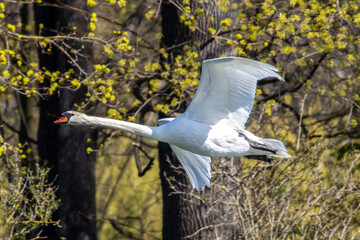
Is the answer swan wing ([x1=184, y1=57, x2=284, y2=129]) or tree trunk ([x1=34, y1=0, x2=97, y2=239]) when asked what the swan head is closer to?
swan wing ([x1=184, y1=57, x2=284, y2=129])

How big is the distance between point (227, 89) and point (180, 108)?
321 centimetres

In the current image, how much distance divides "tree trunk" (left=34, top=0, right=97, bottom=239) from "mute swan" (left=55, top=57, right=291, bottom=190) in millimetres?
4169

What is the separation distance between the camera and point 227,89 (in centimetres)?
707

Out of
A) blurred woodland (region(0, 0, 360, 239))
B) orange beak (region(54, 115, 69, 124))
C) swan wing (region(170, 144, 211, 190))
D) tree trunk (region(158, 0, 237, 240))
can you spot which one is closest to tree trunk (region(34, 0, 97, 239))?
blurred woodland (region(0, 0, 360, 239))

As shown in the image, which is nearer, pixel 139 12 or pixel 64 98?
pixel 64 98

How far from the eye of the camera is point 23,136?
12727 millimetres

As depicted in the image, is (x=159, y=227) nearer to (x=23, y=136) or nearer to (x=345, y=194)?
(x=23, y=136)

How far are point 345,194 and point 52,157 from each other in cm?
554

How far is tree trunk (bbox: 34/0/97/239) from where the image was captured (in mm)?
11320

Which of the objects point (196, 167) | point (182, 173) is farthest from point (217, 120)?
point (182, 173)

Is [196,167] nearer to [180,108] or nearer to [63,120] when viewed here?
[63,120]

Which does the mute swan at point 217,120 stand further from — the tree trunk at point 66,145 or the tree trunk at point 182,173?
the tree trunk at point 66,145

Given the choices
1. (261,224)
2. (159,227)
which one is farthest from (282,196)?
(159,227)

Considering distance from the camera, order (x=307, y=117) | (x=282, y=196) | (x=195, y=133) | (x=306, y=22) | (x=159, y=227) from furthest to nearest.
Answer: (x=159, y=227) → (x=307, y=117) → (x=306, y=22) → (x=282, y=196) → (x=195, y=133)
